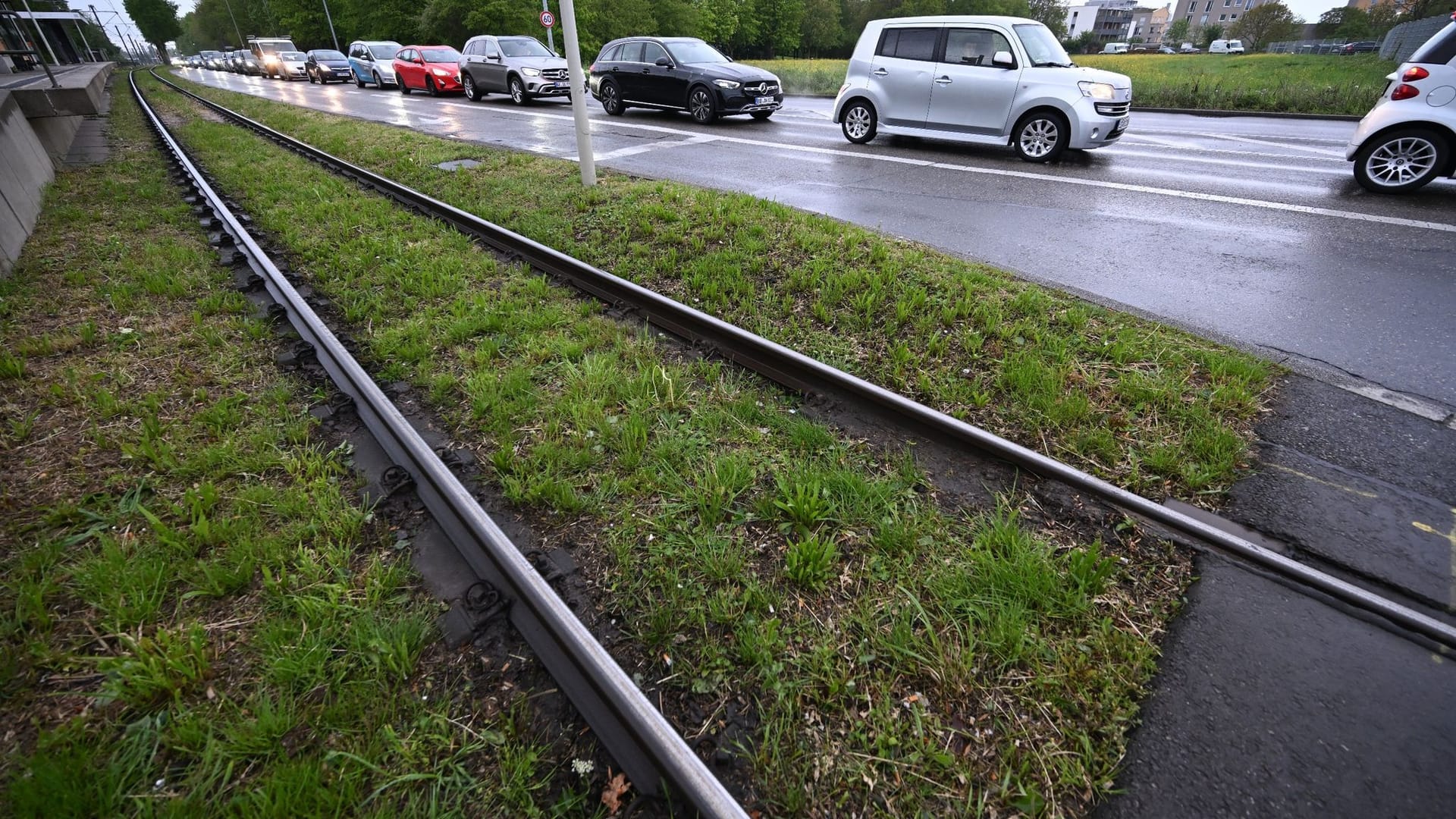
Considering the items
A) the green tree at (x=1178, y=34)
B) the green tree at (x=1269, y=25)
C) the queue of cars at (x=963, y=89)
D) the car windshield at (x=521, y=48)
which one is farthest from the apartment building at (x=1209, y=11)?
the queue of cars at (x=963, y=89)

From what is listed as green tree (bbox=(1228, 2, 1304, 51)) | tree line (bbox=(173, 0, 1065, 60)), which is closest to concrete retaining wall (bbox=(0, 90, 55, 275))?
tree line (bbox=(173, 0, 1065, 60))

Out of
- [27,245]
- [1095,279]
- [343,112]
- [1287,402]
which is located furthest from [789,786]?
[343,112]

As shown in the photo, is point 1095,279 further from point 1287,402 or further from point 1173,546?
point 1173,546

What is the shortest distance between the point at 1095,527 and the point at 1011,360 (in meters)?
1.29

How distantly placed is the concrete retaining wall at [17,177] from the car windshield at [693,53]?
1000cm

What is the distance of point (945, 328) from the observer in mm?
3879

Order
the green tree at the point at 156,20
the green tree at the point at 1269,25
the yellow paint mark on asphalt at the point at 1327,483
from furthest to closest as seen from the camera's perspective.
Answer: the green tree at the point at 156,20 → the green tree at the point at 1269,25 → the yellow paint mark on asphalt at the point at 1327,483

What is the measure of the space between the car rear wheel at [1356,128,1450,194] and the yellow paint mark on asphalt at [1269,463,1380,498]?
21.4 ft

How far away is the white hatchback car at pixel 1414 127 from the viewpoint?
20.1 ft

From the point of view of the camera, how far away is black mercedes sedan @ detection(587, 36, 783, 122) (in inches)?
481

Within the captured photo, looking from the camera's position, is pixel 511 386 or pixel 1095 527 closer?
pixel 1095 527

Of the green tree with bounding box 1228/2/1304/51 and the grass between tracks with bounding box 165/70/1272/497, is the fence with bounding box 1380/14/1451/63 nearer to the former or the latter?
the grass between tracks with bounding box 165/70/1272/497

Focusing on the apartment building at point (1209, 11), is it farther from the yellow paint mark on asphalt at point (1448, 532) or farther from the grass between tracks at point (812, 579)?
the grass between tracks at point (812, 579)

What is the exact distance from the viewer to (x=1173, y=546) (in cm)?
230
